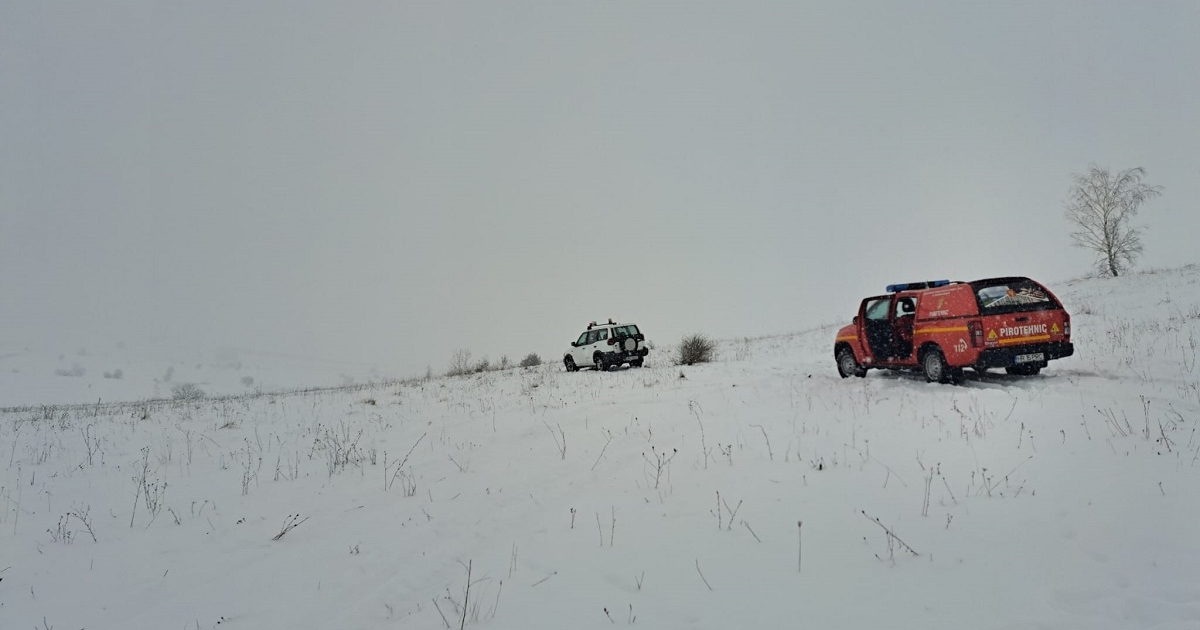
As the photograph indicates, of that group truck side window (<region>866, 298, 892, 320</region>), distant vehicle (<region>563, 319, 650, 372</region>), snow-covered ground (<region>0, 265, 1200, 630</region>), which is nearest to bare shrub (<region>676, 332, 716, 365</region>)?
distant vehicle (<region>563, 319, 650, 372</region>)

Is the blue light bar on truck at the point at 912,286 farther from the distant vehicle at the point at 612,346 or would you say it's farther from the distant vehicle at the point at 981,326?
the distant vehicle at the point at 612,346

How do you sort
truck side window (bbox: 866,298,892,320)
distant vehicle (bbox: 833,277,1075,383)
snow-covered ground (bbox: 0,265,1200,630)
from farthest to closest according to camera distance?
1. truck side window (bbox: 866,298,892,320)
2. distant vehicle (bbox: 833,277,1075,383)
3. snow-covered ground (bbox: 0,265,1200,630)

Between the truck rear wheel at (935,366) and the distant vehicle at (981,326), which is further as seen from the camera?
the truck rear wheel at (935,366)

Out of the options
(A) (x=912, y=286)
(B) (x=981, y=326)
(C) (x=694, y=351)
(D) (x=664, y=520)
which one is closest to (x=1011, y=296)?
(B) (x=981, y=326)

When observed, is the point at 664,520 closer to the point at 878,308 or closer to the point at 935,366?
the point at 935,366

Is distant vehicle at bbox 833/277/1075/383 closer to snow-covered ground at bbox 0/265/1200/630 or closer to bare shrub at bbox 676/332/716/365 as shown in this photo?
snow-covered ground at bbox 0/265/1200/630

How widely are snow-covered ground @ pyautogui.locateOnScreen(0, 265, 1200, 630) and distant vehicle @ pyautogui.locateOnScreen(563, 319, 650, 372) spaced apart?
30.5ft

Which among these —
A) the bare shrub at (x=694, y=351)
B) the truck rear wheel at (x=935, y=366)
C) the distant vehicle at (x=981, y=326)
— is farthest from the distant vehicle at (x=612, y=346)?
the truck rear wheel at (x=935, y=366)

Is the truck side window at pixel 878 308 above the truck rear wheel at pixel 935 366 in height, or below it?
above

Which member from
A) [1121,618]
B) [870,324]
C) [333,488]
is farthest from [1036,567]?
[870,324]

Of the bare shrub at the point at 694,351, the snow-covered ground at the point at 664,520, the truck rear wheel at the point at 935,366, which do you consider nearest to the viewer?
the snow-covered ground at the point at 664,520

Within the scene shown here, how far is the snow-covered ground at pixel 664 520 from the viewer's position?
3.23 metres

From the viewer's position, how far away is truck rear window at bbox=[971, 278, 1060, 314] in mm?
9008

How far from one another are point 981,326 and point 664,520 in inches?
298
